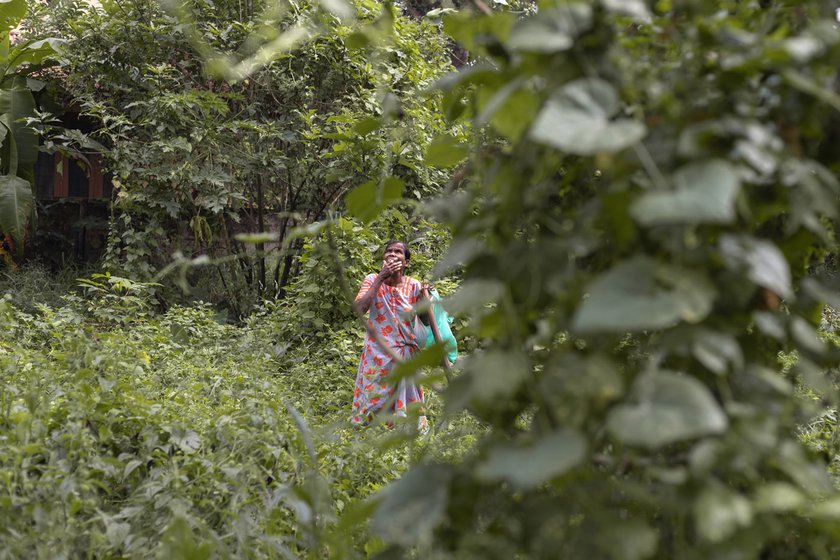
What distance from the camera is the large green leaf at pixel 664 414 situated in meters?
0.67

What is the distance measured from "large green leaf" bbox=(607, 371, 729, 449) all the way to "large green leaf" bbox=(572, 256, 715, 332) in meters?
0.06

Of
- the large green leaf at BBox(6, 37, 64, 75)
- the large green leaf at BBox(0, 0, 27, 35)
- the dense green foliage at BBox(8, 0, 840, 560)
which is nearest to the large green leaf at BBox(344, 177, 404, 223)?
the dense green foliage at BBox(8, 0, 840, 560)

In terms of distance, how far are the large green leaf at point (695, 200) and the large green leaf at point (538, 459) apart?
20cm

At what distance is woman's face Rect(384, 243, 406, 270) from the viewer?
532 cm

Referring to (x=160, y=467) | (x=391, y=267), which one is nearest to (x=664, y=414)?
(x=160, y=467)

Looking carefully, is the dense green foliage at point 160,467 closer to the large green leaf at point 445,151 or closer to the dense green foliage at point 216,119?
the large green leaf at point 445,151

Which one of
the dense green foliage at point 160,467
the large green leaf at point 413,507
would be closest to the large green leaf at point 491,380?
the large green leaf at point 413,507

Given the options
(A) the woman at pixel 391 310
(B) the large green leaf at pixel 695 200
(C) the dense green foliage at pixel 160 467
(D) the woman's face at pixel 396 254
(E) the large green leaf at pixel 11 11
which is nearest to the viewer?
(B) the large green leaf at pixel 695 200

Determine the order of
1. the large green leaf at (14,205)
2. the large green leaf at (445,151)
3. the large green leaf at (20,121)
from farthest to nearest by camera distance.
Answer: the large green leaf at (20,121) < the large green leaf at (14,205) < the large green leaf at (445,151)

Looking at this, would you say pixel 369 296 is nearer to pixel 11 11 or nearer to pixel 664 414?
pixel 664 414

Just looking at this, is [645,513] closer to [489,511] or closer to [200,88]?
[489,511]

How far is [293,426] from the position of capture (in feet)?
8.72

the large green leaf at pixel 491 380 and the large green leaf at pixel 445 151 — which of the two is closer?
the large green leaf at pixel 491 380

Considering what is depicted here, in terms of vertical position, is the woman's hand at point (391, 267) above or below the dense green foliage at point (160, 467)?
below
